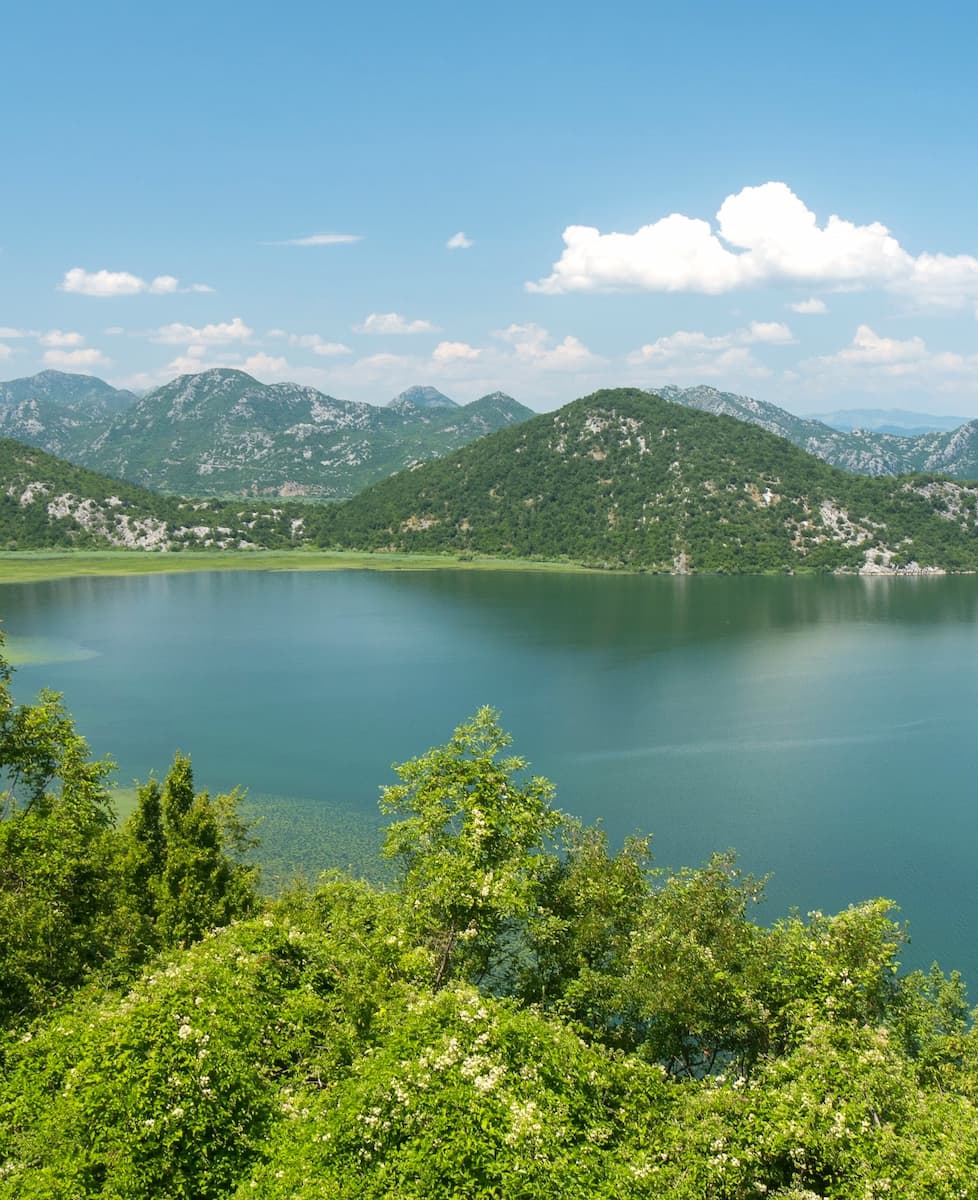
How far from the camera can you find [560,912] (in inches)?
774

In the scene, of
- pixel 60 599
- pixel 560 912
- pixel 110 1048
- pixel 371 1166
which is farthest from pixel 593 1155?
pixel 60 599

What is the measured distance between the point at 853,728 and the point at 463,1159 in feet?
169

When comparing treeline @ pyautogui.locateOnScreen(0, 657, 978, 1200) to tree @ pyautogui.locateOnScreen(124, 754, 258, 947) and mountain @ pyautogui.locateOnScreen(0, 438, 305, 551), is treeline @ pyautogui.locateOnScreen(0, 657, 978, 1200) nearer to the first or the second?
tree @ pyautogui.locateOnScreen(124, 754, 258, 947)

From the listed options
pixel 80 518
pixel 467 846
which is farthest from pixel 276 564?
pixel 467 846

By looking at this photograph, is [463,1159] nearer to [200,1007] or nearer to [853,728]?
[200,1007]

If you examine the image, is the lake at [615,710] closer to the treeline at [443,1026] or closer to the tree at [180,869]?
the tree at [180,869]

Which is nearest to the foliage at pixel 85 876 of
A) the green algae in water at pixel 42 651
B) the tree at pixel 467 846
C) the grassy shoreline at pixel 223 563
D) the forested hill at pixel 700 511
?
the tree at pixel 467 846

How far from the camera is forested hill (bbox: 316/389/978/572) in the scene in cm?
15738

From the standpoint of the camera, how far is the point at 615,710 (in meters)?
58.4

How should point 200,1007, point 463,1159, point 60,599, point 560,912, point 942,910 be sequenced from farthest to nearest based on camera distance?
point 60,599, point 942,910, point 560,912, point 200,1007, point 463,1159

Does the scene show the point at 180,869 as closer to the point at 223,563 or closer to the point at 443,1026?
the point at 443,1026

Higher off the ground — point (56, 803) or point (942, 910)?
point (56, 803)

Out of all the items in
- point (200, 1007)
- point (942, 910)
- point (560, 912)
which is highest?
point (200, 1007)

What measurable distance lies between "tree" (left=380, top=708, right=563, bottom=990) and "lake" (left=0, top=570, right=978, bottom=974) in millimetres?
17028
